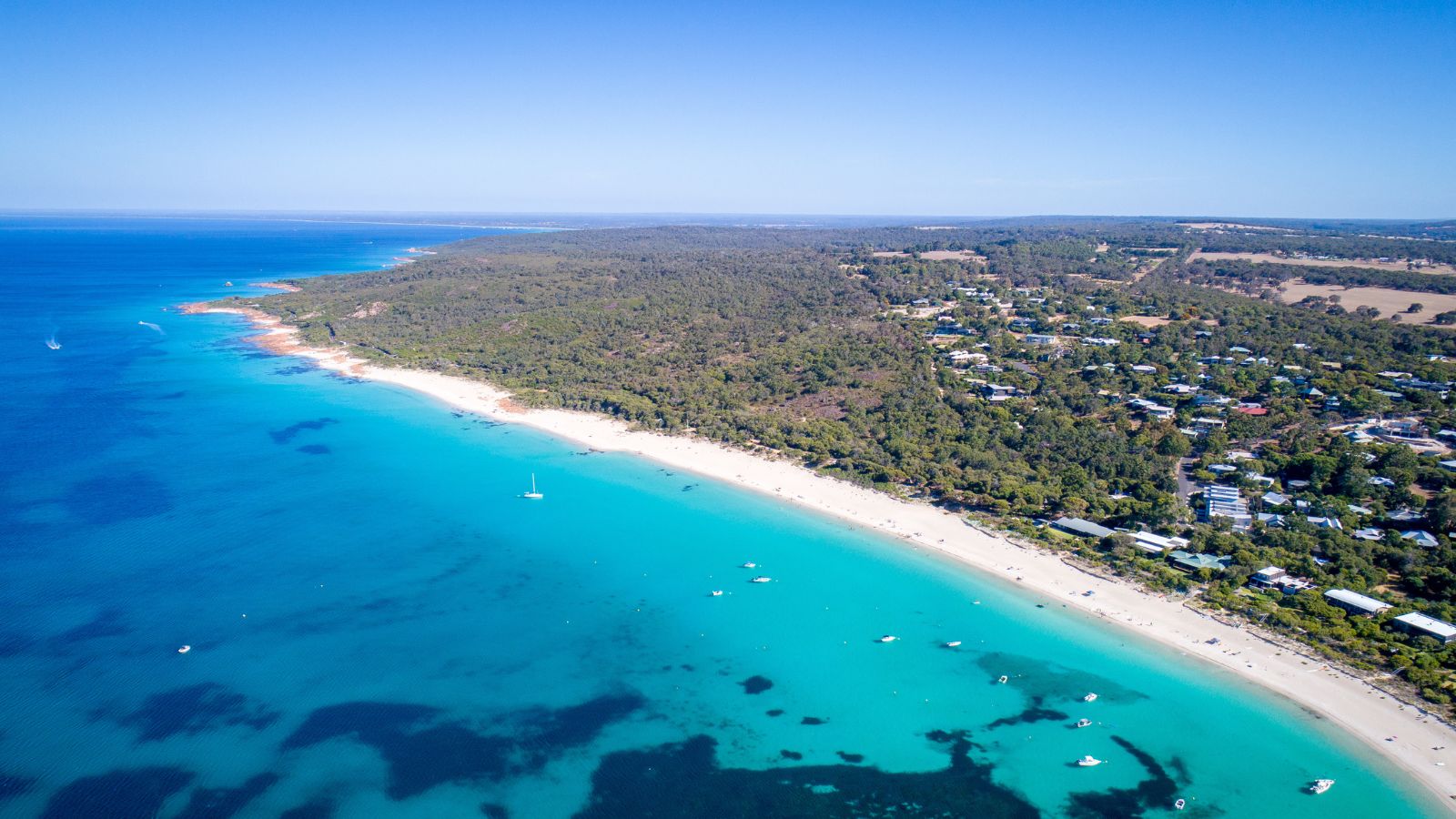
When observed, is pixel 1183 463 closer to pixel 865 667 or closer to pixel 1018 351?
pixel 1018 351

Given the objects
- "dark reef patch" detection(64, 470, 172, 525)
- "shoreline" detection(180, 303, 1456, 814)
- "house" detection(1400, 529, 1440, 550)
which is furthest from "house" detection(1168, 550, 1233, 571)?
"dark reef patch" detection(64, 470, 172, 525)

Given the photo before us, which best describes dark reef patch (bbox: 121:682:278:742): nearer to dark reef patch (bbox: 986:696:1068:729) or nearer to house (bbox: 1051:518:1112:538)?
dark reef patch (bbox: 986:696:1068:729)

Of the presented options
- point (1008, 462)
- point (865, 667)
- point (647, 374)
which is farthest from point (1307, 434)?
point (647, 374)

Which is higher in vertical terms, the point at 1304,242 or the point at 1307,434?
the point at 1304,242

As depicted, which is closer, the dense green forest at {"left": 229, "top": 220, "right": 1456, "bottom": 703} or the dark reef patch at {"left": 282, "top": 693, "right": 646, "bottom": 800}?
the dark reef patch at {"left": 282, "top": 693, "right": 646, "bottom": 800}

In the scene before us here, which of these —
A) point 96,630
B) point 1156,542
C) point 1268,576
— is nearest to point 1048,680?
point 1156,542

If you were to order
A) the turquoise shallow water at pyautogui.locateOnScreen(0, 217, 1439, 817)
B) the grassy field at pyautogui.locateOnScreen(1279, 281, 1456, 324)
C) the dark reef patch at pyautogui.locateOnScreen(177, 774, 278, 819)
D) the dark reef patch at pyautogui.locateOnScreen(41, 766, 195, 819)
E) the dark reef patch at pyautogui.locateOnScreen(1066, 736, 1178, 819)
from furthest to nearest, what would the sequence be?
1. the grassy field at pyautogui.locateOnScreen(1279, 281, 1456, 324)
2. the turquoise shallow water at pyautogui.locateOnScreen(0, 217, 1439, 817)
3. the dark reef patch at pyautogui.locateOnScreen(1066, 736, 1178, 819)
4. the dark reef patch at pyautogui.locateOnScreen(177, 774, 278, 819)
5. the dark reef patch at pyautogui.locateOnScreen(41, 766, 195, 819)

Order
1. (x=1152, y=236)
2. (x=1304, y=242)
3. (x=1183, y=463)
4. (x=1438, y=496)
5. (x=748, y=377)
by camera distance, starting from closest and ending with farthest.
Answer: (x=1438, y=496)
(x=1183, y=463)
(x=748, y=377)
(x=1304, y=242)
(x=1152, y=236)

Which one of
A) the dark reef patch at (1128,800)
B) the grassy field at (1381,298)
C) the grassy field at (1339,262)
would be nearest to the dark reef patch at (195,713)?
the dark reef patch at (1128,800)
